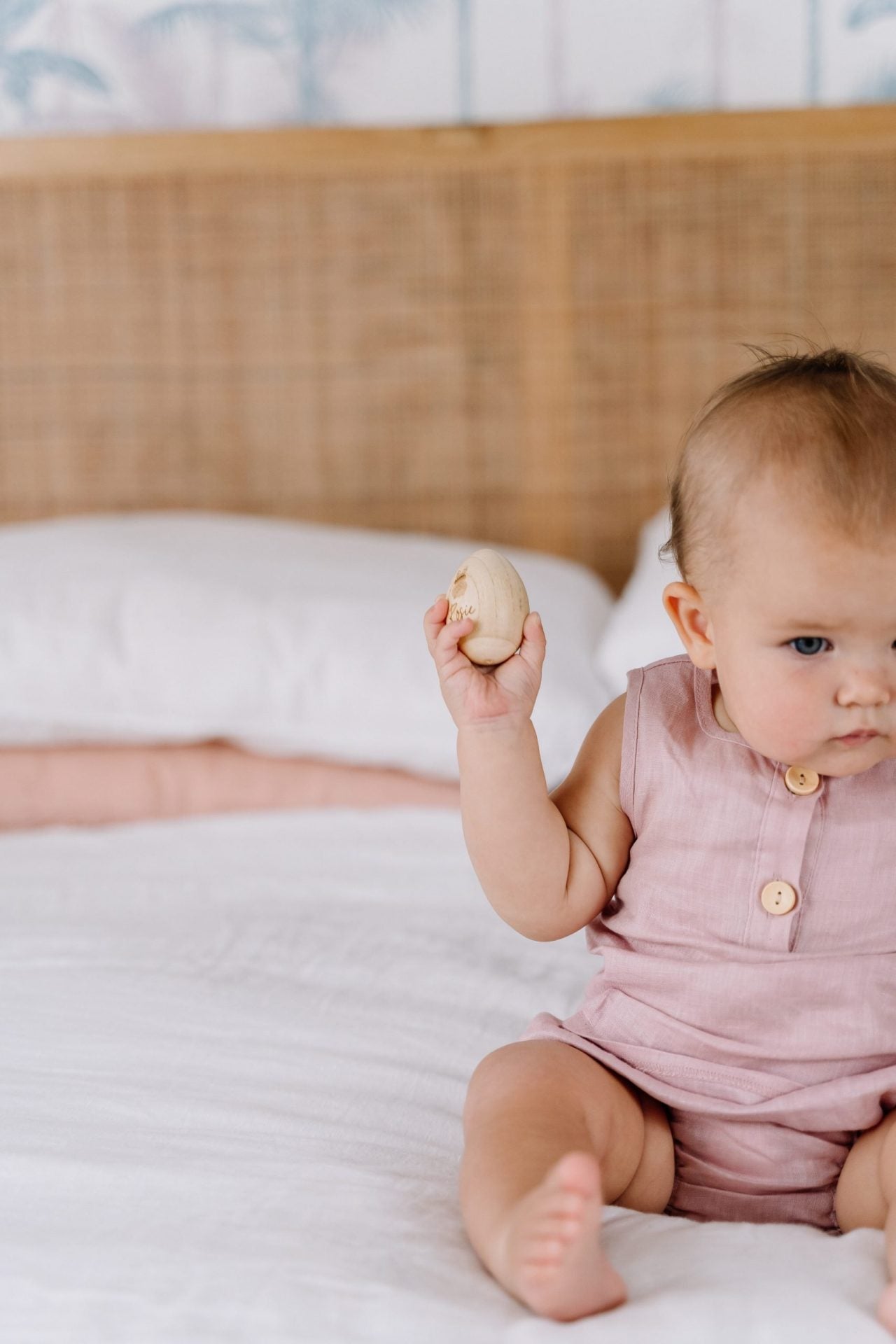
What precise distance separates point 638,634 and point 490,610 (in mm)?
644

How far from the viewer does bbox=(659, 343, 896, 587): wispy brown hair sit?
75cm

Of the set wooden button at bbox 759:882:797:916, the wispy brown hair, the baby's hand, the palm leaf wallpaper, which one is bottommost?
wooden button at bbox 759:882:797:916

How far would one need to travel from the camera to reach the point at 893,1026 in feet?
2.64

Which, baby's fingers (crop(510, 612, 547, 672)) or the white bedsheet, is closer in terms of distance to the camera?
the white bedsheet

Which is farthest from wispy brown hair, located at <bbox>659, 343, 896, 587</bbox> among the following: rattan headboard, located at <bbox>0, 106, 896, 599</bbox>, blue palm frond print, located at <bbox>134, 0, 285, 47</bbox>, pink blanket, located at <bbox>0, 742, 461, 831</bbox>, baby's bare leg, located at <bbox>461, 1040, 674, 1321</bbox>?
blue palm frond print, located at <bbox>134, 0, 285, 47</bbox>

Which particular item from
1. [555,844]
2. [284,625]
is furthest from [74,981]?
[284,625]

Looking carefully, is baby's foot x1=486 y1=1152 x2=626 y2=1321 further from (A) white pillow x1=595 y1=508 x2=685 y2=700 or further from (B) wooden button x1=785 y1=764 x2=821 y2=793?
(A) white pillow x1=595 y1=508 x2=685 y2=700

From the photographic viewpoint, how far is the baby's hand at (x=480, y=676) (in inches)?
32.6

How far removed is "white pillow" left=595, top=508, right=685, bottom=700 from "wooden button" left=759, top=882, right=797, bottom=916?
557mm

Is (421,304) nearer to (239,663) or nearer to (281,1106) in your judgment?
(239,663)

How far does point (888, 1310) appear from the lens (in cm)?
59

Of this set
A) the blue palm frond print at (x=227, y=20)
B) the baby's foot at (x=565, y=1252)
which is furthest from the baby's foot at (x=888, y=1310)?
the blue palm frond print at (x=227, y=20)

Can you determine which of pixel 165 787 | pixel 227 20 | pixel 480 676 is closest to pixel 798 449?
pixel 480 676

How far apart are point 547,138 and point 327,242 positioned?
333mm
